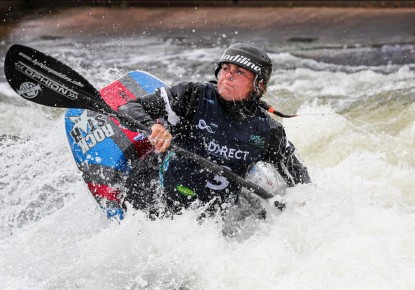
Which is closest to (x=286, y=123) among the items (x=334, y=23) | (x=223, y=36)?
(x=223, y=36)

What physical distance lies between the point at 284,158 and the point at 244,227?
1.60ft

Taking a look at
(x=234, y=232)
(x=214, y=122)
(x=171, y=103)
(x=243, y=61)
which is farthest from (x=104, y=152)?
(x=243, y=61)

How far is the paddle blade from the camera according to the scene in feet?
12.8

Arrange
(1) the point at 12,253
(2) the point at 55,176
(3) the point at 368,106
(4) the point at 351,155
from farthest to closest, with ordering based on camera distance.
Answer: (3) the point at 368,106 → (4) the point at 351,155 → (2) the point at 55,176 → (1) the point at 12,253

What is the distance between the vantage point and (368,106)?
744 centimetres

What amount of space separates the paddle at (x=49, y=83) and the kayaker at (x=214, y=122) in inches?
8.0

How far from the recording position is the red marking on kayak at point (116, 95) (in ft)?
14.5

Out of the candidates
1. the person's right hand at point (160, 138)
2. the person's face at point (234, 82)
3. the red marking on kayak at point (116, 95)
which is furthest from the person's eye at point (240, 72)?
the red marking on kayak at point (116, 95)

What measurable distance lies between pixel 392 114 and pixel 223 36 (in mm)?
4732

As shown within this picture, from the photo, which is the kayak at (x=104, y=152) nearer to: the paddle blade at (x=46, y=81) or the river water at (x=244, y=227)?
the river water at (x=244, y=227)

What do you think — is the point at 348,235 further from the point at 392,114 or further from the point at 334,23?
the point at 334,23

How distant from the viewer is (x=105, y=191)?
4.12m

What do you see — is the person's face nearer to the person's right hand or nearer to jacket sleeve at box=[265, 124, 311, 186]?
jacket sleeve at box=[265, 124, 311, 186]

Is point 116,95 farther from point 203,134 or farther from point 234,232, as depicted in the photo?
point 234,232
